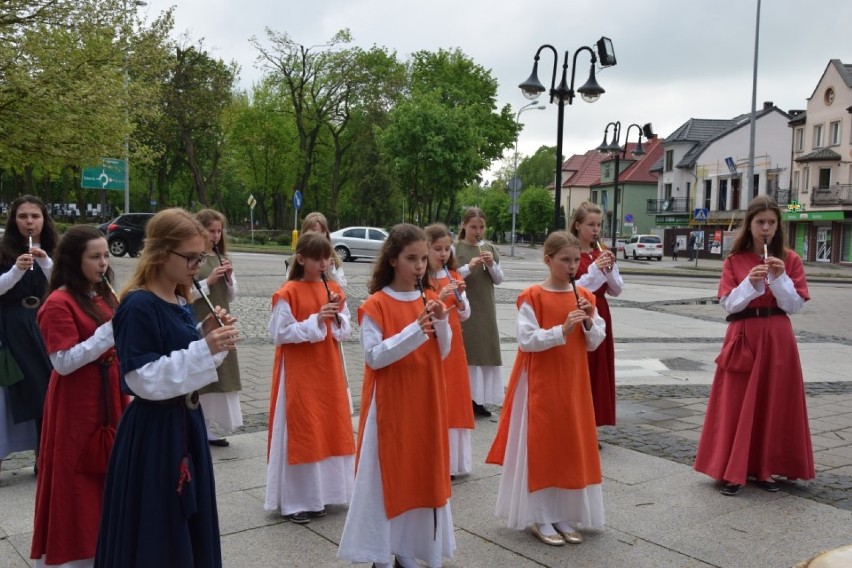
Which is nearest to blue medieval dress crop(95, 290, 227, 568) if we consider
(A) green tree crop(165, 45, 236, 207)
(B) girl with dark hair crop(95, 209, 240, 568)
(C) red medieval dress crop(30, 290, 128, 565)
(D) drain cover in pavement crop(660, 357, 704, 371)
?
(B) girl with dark hair crop(95, 209, 240, 568)

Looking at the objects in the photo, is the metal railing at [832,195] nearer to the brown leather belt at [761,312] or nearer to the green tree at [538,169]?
the brown leather belt at [761,312]

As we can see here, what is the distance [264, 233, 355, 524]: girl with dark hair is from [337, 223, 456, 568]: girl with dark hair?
87cm

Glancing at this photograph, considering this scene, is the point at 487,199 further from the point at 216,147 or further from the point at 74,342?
the point at 74,342

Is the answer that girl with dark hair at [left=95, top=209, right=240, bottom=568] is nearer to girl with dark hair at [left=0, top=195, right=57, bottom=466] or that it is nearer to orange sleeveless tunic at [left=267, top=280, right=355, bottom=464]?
orange sleeveless tunic at [left=267, top=280, right=355, bottom=464]

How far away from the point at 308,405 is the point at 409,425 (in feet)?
3.89

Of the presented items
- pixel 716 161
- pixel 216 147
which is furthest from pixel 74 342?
pixel 716 161

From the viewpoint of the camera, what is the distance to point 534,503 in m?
4.40

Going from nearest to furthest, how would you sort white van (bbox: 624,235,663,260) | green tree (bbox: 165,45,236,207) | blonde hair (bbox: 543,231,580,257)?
blonde hair (bbox: 543,231,580,257) → green tree (bbox: 165,45,236,207) → white van (bbox: 624,235,663,260)

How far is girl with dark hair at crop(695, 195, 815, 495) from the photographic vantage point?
5207 millimetres

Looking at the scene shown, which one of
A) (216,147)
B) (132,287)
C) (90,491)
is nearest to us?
(132,287)

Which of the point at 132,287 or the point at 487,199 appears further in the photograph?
the point at 487,199

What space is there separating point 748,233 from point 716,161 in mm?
58406

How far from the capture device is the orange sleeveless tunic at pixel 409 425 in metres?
3.74

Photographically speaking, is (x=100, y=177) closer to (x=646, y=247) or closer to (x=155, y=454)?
(x=155, y=454)
